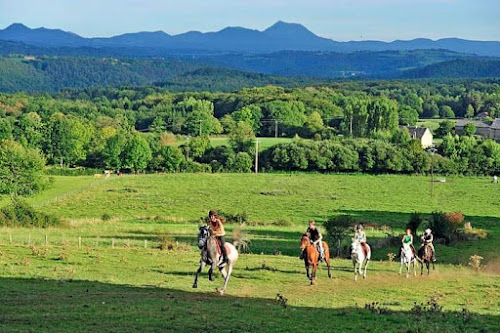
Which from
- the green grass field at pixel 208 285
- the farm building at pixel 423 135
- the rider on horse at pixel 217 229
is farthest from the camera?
the farm building at pixel 423 135

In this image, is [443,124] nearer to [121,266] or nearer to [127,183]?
[127,183]

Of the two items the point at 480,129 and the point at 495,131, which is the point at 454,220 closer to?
the point at 495,131

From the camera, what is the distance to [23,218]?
48.3 metres

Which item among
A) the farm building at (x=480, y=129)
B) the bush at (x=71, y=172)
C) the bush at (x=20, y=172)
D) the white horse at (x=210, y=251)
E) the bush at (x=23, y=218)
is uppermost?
the white horse at (x=210, y=251)

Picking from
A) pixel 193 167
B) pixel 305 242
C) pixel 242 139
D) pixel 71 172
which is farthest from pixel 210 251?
pixel 242 139

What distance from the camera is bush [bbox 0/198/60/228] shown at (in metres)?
47.4

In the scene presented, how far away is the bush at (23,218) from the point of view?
156 feet

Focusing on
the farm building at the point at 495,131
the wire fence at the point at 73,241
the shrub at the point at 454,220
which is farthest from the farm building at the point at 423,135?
the wire fence at the point at 73,241

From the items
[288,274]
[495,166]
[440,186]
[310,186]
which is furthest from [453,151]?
[288,274]

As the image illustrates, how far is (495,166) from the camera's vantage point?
4136 inches

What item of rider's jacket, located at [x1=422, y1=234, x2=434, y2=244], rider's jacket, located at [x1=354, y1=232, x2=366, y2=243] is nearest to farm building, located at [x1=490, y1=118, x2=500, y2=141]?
rider's jacket, located at [x1=422, y1=234, x2=434, y2=244]

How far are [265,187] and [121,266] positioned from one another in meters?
55.6

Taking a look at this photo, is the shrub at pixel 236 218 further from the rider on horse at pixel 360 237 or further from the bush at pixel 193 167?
the bush at pixel 193 167

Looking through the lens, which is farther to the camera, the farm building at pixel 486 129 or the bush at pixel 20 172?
the farm building at pixel 486 129
